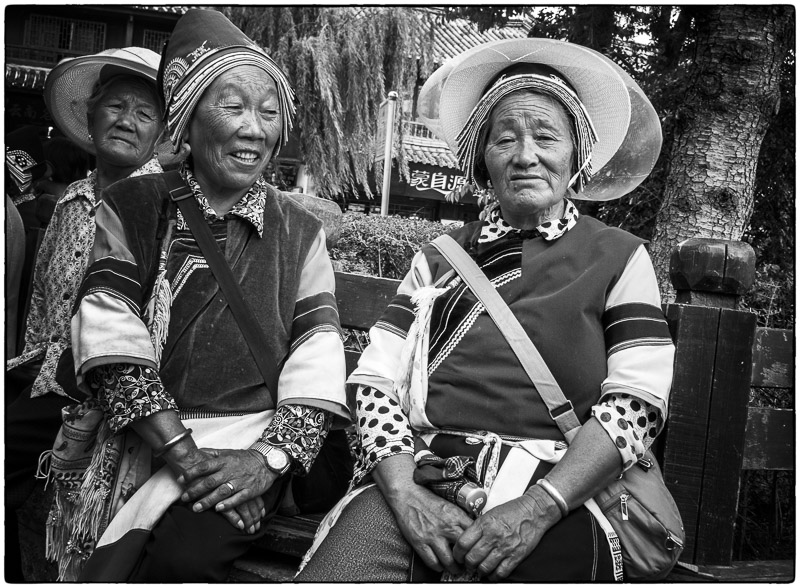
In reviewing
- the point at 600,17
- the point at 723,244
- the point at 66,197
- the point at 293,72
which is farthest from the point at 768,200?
the point at 293,72

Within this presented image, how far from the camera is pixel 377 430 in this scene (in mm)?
2258

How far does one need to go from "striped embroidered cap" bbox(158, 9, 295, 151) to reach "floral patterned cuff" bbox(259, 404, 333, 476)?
932 millimetres

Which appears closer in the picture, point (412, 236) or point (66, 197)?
point (66, 197)

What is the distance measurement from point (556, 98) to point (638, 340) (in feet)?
2.59

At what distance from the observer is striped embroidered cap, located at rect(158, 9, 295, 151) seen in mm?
2398

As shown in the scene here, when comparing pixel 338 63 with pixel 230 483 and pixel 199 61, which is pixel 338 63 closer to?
pixel 199 61

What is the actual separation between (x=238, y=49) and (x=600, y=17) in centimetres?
370

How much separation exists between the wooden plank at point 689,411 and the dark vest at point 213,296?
1.25 metres

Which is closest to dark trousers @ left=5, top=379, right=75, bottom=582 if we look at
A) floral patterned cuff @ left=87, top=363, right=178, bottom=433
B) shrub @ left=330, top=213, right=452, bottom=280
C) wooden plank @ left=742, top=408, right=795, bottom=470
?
floral patterned cuff @ left=87, top=363, right=178, bottom=433

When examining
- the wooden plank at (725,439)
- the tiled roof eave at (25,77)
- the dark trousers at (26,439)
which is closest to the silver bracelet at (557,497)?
the wooden plank at (725,439)

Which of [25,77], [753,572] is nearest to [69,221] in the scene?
[753,572]

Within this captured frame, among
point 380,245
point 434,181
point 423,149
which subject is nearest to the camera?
point 380,245

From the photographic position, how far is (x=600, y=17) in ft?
17.7

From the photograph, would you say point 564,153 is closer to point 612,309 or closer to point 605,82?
point 605,82
